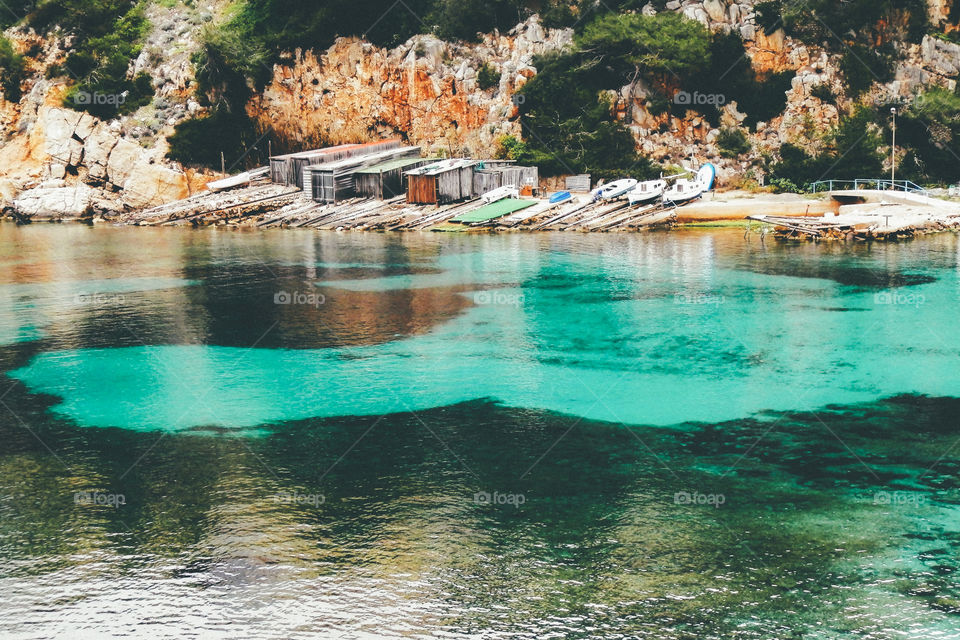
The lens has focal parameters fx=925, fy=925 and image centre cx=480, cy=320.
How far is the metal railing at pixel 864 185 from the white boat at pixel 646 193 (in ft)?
38.3

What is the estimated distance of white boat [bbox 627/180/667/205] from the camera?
66562mm

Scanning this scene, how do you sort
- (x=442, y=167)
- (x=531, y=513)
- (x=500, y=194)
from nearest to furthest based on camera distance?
(x=531, y=513) < (x=500, y=194) < (x=442, y=167)

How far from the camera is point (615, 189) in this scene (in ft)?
222

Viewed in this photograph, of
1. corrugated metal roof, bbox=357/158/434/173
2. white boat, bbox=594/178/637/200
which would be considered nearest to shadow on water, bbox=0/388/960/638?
white boat, bbox=594/178/637/200

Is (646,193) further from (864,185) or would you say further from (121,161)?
(121,161)

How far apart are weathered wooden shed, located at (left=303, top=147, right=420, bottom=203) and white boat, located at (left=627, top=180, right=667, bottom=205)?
22670mm

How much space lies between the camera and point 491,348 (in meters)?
29.6

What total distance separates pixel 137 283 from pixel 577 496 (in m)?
32.4

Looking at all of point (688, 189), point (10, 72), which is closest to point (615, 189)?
point (688, 189)

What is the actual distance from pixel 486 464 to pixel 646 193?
1991 inches

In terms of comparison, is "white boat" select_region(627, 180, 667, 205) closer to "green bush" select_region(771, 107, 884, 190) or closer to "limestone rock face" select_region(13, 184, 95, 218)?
"green bush" select_region(771, 107, 884, 190)

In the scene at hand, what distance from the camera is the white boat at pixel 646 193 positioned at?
66.6 m

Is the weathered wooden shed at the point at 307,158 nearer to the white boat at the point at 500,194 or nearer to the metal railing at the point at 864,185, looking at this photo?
the white boat at the point at 500,194

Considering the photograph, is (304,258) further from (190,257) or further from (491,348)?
(491,348)
